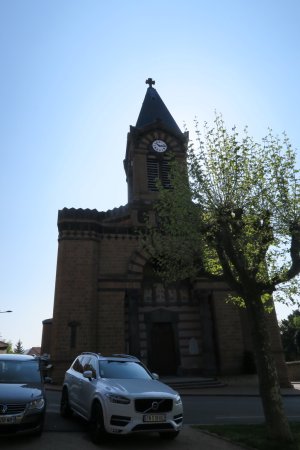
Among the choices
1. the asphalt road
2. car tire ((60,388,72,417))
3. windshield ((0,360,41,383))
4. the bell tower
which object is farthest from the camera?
the bell tower

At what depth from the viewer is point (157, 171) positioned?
2738 cm

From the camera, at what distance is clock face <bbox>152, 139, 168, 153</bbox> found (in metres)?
28.3

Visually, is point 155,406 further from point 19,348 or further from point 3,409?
point 19,348

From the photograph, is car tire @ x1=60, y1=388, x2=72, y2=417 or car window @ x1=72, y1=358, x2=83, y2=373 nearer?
car window @ x1=72, y1=358, x2=83, y2=373

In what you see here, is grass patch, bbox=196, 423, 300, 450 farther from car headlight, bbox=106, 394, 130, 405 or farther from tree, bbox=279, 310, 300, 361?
tree, bbox=279, 310, 300, 361

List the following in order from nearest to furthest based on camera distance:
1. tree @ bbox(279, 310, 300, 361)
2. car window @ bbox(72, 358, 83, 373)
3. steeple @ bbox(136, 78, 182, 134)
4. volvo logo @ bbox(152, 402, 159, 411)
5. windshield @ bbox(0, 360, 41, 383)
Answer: volvo logo @ bbox(152, 402, 159, 411)
windshield @ bbox(0, 360, 41, 383)
car window @ bbox(72, 358, 83, 373)
steeple @ bbox(136, 78, 182, 134)
tree @ bbox(279, 310, 300, 361)

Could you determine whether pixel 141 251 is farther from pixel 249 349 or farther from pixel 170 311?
pixel 249 349

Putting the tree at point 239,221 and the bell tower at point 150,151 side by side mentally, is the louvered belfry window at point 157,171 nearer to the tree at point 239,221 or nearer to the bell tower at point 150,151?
the bell tower at point 150,151

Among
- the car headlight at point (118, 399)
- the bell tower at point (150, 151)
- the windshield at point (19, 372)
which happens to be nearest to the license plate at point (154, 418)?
the car headlight at point (118, 399)

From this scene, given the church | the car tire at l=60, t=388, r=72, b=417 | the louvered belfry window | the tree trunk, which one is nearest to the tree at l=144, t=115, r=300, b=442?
the tree trunk

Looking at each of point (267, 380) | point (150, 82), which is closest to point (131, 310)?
point (267, 380)

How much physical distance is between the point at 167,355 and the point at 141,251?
6.58 metres

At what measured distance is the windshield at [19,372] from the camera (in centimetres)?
846

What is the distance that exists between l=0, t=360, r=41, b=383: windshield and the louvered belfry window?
18753mm
